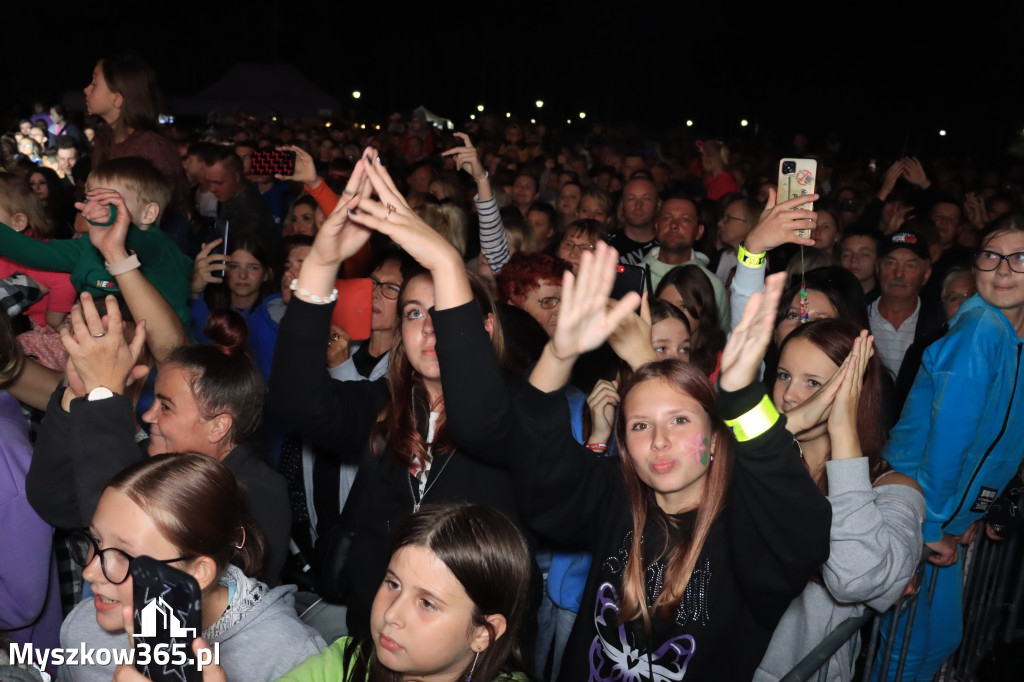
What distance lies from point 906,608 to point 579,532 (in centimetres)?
107

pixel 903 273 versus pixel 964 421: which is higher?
pixel 903 273

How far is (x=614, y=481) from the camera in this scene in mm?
2270

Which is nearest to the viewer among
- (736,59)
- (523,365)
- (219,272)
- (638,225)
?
(523,365)

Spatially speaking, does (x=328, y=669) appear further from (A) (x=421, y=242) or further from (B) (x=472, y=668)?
(A) (x=421, y=242)

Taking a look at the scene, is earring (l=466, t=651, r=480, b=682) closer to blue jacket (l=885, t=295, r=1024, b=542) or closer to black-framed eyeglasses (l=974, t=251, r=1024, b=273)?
blue jacket (l=885, t=295, r=1024, b=542)

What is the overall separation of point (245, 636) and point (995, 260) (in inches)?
105

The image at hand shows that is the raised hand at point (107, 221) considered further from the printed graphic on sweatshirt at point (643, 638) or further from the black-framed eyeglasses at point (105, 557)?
the printed graphic on sweatshirt at point (643, 638)

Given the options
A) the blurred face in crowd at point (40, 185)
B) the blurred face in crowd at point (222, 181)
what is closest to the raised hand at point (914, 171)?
the blurred face in crowd at point (222, 181)

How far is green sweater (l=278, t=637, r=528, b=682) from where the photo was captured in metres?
1.94

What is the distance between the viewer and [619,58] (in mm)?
30656

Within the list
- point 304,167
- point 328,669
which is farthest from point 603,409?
point 304,167

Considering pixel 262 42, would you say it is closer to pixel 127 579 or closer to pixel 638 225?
pixel 638 225

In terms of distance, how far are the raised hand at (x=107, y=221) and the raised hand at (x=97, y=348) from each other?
2.44 feet

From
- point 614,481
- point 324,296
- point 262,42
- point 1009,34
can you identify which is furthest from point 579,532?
point 262,42
